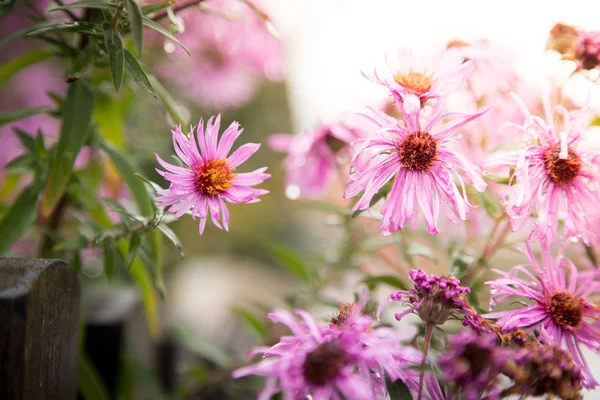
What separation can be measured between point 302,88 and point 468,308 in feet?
A: 3.09

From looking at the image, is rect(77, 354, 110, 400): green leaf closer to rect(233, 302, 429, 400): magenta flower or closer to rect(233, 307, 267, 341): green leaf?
rect(233, 307, 267, 341): green leaf

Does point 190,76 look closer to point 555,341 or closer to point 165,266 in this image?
point 165,266

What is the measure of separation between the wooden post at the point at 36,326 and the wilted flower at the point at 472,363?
228 mm

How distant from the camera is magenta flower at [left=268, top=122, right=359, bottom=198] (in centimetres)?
52

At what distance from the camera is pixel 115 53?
1.10ft

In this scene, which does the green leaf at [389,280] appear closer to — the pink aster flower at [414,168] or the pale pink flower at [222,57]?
the pink aster flower at [414,168]

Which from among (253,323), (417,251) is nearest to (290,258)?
(253,323)

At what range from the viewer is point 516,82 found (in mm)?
472

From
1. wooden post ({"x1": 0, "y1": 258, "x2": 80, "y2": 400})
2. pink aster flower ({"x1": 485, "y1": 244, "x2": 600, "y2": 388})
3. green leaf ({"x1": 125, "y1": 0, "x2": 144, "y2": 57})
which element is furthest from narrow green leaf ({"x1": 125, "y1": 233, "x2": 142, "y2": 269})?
pink aster flower ({"x1": 485, "y1": 244, "x2": 600, "y2": 388})

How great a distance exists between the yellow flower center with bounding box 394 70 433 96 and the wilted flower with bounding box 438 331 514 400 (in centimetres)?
17

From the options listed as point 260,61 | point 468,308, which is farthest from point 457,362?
point 260,61

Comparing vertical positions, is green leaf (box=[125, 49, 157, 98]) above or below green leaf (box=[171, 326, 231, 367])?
above

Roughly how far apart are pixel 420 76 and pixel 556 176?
117 mm

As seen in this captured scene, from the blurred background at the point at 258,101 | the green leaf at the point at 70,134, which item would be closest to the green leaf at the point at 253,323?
the blurred background at the point at 258,101
